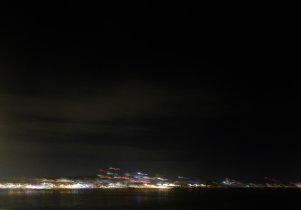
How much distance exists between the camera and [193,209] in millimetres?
55594

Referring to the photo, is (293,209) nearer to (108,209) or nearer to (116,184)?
(108,209)

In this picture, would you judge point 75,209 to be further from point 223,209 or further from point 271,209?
point 271,209

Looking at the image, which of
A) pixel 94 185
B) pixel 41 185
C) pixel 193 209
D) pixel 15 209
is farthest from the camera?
pixel 94 185

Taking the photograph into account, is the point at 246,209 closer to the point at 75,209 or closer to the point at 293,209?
the point at 293,209

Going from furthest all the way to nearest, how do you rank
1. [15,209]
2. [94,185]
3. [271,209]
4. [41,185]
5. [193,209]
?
[94,185]
[41,185]
[271,209]
[193,209]
[15,209]

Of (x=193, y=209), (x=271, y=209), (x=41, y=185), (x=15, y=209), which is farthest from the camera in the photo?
(x=41, y=185)

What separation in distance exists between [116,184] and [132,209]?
5665 inches

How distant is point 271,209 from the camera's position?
5962 centimetres

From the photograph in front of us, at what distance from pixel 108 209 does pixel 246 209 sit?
60.6 feet

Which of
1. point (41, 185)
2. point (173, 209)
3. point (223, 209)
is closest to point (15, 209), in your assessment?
point (173, 209)

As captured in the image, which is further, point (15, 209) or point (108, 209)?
point (108, 209)

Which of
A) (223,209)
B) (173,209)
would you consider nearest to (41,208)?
(173,209)

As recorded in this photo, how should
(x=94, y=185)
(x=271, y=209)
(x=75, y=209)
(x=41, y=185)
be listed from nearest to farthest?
(x=75, y=209)
(x=271, y=209)
(x=41, y=185)
(x=94, y=185)

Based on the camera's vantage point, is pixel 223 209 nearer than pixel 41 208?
No
